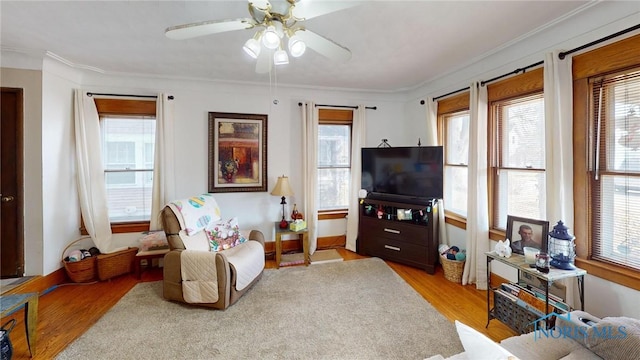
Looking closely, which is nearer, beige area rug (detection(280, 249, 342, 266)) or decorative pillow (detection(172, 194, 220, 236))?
decorative pillow (detection(172, 194, 220, 236))

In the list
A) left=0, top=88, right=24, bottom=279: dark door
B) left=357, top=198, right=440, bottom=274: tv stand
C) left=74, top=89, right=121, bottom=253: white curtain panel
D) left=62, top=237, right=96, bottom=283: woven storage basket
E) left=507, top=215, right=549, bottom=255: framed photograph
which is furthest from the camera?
left=357, top=198, right=440, bottom=274: tv stand

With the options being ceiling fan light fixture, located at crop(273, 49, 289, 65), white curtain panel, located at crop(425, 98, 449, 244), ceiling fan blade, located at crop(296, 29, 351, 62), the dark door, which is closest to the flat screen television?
white curtain panel, located at crop(425, 98, 449, 244)

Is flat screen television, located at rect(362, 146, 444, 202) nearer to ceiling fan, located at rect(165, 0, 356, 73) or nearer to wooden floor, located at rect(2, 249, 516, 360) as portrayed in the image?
wooden floor, located at rect(2, 249, 516, 360)

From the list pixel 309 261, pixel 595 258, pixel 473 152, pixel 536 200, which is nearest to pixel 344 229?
pixel 309 261

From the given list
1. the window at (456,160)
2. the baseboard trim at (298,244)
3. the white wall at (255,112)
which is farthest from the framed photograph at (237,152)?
the window at (456,160)

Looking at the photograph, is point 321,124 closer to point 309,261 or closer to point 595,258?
point 309,261

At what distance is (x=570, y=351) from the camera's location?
3.83ft

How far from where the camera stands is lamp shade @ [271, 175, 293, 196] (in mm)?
3512

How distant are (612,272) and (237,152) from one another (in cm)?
385

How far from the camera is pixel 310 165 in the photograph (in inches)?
150

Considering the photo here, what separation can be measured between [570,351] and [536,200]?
1.69 meters

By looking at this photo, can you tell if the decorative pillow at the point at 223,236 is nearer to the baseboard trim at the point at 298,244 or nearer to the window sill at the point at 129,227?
the baseboard trim at the point at 298,244

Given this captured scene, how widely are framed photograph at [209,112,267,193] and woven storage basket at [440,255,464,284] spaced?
254cm

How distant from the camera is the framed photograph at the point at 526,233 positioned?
2008 millimetres
